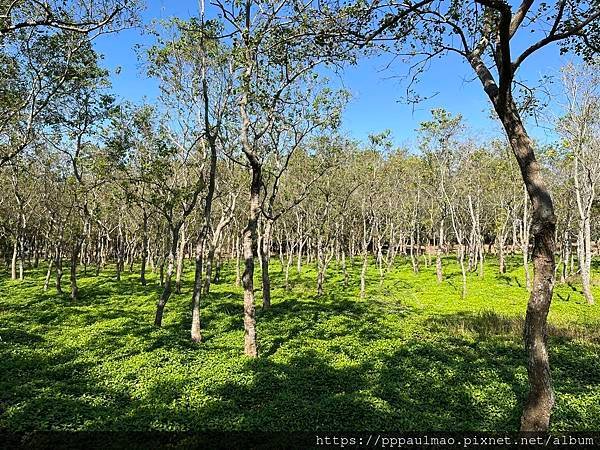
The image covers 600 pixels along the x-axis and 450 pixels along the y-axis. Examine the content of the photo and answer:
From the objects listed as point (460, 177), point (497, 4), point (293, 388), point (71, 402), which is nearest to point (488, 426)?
point (293, 388)

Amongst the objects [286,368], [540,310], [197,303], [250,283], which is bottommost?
[286,368]

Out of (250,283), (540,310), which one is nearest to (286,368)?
(250,283)

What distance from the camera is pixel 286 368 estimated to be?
13.1 metres

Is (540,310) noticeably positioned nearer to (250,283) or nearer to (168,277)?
(250,283)

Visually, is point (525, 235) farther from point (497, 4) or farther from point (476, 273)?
point (497, 4)

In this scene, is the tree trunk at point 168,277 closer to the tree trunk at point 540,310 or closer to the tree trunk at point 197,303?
the tree trunk at point 197,303

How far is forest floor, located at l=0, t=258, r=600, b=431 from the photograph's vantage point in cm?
939

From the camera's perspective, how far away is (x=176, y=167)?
89.2 feet

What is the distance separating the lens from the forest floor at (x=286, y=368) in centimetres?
939

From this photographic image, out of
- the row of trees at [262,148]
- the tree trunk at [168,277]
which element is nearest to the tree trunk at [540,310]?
the row of trees at [262,148]

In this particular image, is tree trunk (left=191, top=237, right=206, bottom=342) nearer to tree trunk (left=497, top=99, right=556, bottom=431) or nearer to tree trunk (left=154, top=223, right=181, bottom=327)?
tree trunk (left=154, top=223, right=181, bottom=327)

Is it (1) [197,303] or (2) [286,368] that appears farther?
(1) [197,303]

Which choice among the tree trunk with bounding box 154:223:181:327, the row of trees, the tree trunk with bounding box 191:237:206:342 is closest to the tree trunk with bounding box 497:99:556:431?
the row of trees

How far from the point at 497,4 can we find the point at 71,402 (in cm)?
1235
